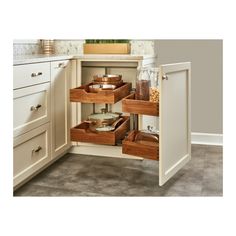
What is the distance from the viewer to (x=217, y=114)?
11.8ft

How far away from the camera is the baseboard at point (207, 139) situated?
363 centimetres

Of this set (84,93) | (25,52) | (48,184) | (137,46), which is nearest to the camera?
(48,184)

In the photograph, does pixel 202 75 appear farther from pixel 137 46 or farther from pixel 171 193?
pixel 171 193

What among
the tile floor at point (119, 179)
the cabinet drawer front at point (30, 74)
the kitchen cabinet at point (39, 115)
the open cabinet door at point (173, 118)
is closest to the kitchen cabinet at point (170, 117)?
the open cabinet door at point (173, 118)

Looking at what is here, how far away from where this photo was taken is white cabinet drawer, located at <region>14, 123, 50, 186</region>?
7.84 feet

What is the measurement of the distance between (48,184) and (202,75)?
1.77 meters

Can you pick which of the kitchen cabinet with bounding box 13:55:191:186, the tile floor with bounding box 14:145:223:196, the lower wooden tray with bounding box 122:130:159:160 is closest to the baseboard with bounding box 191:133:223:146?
the tile floor with bounding box 14:145:223:196

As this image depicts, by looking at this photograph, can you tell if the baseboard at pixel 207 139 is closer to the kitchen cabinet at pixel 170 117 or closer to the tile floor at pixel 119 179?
the tile floor at pixel 119 179

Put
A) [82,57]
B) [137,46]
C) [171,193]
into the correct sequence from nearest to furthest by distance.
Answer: [171,193] < [82,57] < [137,46]

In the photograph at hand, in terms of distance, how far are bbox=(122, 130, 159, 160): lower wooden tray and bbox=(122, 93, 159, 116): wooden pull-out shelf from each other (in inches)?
8.2

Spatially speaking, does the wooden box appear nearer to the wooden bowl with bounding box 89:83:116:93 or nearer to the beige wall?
the beige wall

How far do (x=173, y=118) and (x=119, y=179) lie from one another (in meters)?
0.62

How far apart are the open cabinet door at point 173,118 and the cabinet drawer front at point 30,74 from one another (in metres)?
0.84

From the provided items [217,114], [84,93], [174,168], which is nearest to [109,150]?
[84,93]
